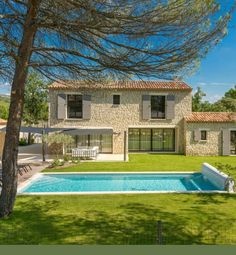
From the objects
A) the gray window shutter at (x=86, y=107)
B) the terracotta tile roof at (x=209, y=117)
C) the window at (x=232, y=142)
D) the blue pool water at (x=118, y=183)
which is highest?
the gray window shutter at (x=86, y=107)

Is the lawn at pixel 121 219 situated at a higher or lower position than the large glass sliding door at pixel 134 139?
lower

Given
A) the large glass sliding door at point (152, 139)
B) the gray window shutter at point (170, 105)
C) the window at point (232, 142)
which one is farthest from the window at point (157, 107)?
the window at point (232, 142)

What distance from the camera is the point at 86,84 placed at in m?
14.9

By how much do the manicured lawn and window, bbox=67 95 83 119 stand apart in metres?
22.4

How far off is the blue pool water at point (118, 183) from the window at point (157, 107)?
15.5 m

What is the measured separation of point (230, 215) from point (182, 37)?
7.96 metres

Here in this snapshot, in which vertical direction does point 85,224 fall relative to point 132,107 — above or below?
below

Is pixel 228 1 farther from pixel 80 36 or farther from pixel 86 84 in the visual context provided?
pixel 86 84

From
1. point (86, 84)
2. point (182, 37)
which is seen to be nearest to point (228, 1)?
point (182, 37)

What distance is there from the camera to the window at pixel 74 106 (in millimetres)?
37469

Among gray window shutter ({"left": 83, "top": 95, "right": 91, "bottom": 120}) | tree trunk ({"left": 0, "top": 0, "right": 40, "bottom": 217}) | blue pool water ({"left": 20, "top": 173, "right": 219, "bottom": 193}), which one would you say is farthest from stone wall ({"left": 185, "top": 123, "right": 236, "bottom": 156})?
tree trunk ({"left": 0, "top": 0, "right": 40, "bottom": 217})

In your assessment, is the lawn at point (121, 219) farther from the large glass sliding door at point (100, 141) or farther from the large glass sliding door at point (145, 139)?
the large glass sliding door at point (145, 139)

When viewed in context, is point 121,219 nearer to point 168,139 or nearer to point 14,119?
point 14,119

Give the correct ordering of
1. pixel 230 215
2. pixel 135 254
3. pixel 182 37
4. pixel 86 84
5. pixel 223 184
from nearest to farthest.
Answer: pixel 135 254, pixel 182 37, pixel 230 215, pixel 86 84, pixel 223 184
